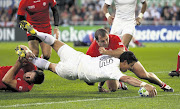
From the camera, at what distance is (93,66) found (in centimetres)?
709

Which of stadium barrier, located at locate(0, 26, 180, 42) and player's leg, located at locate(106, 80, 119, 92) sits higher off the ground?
player's leg, located at locate(106, 80, 119, 92)

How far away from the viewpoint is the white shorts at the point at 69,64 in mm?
7512

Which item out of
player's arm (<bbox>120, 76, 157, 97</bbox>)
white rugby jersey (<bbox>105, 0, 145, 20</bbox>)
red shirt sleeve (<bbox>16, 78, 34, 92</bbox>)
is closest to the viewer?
player's arm (<bbox>120, 76, 157, 97</bbox>)

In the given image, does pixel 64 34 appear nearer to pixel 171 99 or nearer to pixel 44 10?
pixel 44 10

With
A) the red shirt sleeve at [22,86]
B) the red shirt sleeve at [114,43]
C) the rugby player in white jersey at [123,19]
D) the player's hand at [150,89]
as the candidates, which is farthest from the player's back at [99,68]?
the rugby player in white jersey at [123,19]

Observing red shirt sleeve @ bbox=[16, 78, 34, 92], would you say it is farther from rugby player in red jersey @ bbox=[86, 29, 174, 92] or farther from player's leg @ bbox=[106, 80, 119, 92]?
player's leg @ bbox=[106, 80, 119, 92]

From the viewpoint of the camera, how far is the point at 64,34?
27.9 m

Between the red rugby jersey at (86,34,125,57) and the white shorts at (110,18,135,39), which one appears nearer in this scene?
the red rugby jersey at (86,34,125,57)

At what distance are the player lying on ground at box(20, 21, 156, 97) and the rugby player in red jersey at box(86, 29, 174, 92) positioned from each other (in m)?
0.37

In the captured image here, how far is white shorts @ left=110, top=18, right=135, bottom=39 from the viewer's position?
9805mm

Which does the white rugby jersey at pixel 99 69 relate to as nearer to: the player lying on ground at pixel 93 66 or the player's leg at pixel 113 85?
the player lying on ground at pixel 93 66

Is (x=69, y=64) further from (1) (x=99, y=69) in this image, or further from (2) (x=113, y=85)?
(2) (x=113, y=85)

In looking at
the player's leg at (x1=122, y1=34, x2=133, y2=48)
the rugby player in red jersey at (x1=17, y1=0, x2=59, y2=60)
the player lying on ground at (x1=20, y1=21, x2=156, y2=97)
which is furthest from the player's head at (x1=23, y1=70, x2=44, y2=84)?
the player's leg at (x1=122, y1=34, x2=133, y2=48)

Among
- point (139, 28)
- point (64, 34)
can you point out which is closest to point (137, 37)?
point (139, 28)
